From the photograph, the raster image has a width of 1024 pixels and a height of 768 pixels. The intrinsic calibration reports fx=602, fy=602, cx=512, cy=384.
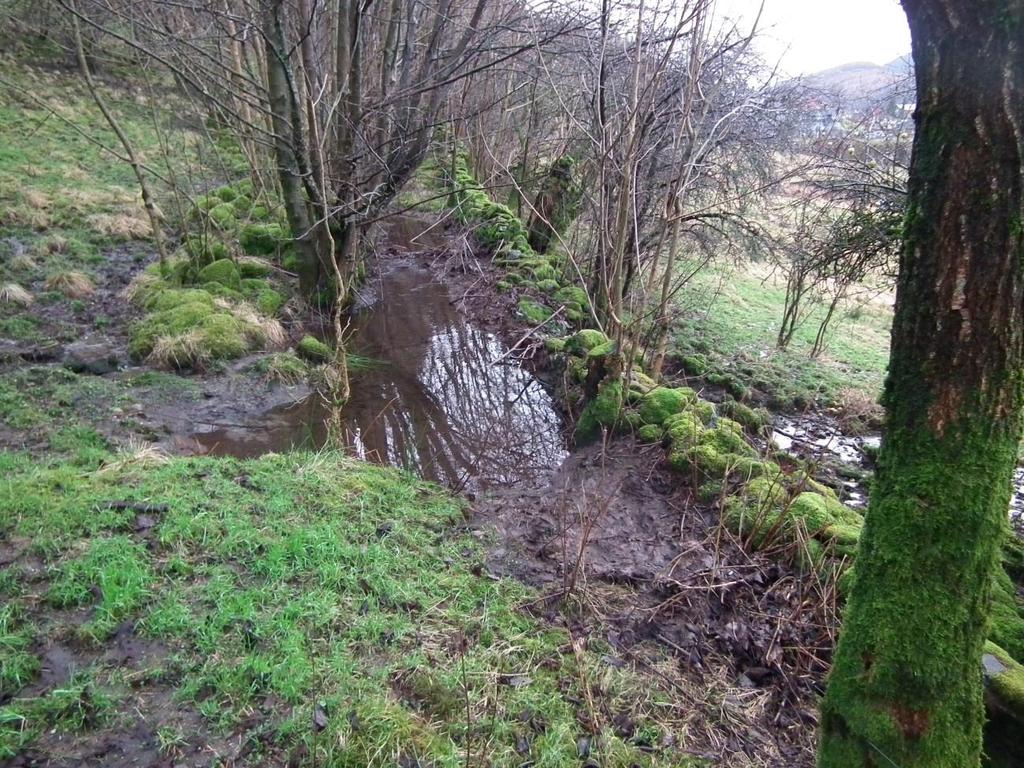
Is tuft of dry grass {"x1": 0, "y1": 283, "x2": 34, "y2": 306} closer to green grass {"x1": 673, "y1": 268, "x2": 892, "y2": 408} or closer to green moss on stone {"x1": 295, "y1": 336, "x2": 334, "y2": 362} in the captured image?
green moss on stone {"x1": 295, "y1": 336, "x2": 334, "y2": 362}

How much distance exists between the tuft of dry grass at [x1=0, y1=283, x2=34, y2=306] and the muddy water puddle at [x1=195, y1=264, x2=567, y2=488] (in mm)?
4088

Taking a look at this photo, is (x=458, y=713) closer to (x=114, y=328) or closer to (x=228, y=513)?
(x=228, y=513)

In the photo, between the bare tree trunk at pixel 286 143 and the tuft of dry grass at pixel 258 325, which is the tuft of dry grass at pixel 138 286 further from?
the bare tree trunk at pixel 286 143

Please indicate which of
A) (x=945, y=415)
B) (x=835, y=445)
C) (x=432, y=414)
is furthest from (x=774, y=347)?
(x=945, y=415)

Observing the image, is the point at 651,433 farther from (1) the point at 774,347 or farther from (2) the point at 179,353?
(1) the point at 774,347

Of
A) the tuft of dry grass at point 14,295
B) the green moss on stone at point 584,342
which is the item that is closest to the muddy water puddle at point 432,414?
the green moss on stone at point 584,342

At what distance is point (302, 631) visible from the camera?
10.0 ft

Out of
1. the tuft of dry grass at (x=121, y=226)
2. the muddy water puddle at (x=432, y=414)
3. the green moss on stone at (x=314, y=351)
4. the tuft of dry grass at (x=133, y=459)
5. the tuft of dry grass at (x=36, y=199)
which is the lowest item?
the muddy water puddle at (x=432, y=414)

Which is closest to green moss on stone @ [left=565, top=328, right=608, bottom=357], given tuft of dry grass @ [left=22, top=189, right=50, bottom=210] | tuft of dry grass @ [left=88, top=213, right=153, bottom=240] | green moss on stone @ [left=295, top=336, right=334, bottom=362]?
green moss on stone @ [left=295, top=336, right=334, bottom=362]

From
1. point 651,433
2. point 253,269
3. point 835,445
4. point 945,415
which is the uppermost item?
point 945,415

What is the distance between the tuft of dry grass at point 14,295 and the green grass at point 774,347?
869 centimetres

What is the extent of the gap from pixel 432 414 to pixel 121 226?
335 inches

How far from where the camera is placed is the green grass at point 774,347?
9.65m

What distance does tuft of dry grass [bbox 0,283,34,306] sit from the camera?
→ 25.7 feet
